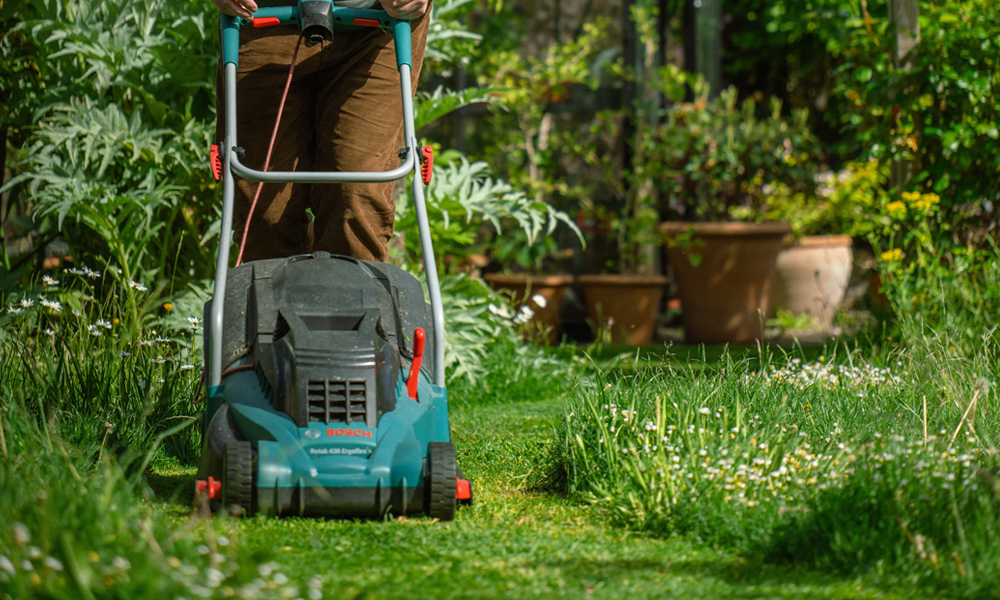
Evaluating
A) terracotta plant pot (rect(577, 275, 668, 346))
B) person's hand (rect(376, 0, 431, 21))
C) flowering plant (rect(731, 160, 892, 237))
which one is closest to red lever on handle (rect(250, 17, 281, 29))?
person's hand (rect(376, 0, 431, 21))

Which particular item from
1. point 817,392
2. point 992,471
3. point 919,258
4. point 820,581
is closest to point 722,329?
point 919,258

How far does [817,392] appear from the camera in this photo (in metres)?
2.78

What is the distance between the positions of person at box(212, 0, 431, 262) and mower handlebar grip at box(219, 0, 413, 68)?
87mm

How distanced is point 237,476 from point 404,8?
3.89ft

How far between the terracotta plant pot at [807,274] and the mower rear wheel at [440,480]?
4698 millimetres

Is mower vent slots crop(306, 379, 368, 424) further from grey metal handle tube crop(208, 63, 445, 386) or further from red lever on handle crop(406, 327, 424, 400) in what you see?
grey metal handle tube crop(208, 63, 445, 386)

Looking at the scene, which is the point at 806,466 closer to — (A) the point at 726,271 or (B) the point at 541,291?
(B) the point at 541,291

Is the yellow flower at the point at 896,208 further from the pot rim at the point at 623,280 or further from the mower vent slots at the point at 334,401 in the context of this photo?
the mower vent slots at the point at 334,401

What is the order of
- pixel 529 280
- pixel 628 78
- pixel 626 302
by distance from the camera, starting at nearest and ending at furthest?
pixel 529 280 < pixel 626 302 < pixel 628 78

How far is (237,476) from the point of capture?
1.97m

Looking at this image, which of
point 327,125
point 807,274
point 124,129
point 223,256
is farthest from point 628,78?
point 223,256

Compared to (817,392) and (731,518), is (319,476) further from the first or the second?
(817,392)

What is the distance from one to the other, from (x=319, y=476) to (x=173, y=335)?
1704 mm

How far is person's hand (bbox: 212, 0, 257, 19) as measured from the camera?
243cm
